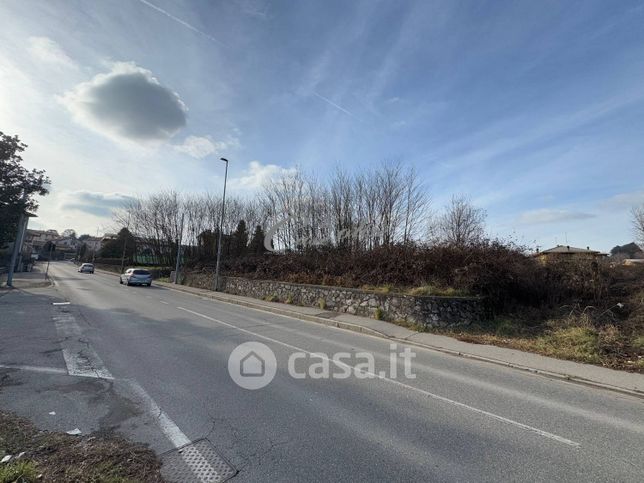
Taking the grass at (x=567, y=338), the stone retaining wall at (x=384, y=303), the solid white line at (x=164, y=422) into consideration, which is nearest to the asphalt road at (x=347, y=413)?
the solid white line at (x=164, y=422)

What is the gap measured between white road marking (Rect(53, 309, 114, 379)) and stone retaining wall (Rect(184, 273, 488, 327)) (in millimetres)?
9222

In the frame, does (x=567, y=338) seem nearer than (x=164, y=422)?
No

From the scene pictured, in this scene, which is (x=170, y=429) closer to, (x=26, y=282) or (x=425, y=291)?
(x=425, y=291)

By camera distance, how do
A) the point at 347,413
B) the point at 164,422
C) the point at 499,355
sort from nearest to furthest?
1. the point at 164,422
2. the point at 347,413
3. the point at 499,355

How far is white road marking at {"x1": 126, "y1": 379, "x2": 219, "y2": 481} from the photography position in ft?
10.8

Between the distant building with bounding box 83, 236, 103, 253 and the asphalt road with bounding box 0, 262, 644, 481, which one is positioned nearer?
the asphalt road with bounding box 0, 262, 644, 481

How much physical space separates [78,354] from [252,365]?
375cm

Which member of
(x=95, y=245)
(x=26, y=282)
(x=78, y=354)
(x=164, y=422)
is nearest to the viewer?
(x=164, y=422)

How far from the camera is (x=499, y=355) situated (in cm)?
832

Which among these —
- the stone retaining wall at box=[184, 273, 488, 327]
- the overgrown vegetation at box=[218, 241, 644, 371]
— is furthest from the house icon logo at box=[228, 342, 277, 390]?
the overgrown vegetation at box=[218, 241, 644, 371]

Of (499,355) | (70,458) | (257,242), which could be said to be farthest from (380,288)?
(257,242)

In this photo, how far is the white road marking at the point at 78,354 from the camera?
5980mm

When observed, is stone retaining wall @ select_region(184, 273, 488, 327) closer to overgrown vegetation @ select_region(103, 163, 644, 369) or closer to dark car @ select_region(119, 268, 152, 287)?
overgrown vegetation @ select_region(103, 163, 644, 369)

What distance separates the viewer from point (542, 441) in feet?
13.3
